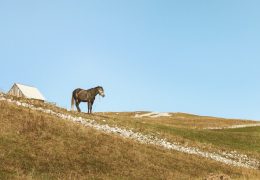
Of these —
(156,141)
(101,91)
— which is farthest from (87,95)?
(156,141)

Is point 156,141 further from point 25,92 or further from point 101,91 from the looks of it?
point 25,92

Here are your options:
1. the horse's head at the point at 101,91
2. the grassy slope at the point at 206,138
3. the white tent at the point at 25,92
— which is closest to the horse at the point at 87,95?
the horse's head at the point at 101,91

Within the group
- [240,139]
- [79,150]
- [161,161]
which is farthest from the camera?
[240,139]

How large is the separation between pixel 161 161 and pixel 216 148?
16.0 meters

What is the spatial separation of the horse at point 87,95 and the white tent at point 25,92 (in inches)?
1419

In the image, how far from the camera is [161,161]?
29750 millimetres

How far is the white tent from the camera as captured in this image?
8469cm

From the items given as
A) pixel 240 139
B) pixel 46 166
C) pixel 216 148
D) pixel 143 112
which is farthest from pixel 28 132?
pixel 143 112

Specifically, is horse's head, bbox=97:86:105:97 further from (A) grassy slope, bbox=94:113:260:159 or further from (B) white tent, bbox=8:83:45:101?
(B) white tent, bbox=8:83:45:101

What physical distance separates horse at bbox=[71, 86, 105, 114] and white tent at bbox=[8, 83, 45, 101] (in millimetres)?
36034

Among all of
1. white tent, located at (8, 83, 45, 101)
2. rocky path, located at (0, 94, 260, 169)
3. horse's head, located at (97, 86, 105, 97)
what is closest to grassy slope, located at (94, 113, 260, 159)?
rocky path, located at (0, 94, 260, 169)

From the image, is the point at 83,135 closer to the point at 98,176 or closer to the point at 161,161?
the point at 161,161

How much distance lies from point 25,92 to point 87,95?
3989cm

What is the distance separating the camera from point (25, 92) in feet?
281
